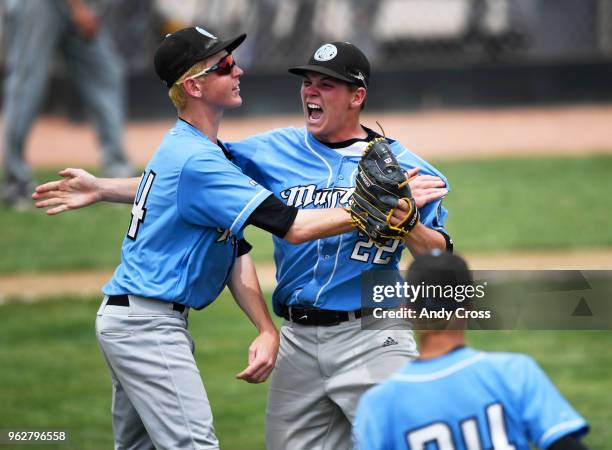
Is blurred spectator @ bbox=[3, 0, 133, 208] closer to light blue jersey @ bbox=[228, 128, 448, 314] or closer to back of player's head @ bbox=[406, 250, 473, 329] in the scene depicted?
light blue jersey @ bbox=[228, 128, 448, 314]

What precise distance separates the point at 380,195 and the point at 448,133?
11899 millimetres

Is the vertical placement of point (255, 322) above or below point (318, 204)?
below

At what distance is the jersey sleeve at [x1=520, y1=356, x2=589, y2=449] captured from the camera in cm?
321

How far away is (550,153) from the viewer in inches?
581

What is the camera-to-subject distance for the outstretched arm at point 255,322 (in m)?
4.51

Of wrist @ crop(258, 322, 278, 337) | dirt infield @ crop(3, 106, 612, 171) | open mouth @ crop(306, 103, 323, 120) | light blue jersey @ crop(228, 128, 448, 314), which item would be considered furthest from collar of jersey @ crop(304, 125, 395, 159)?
dirt infield @ crop(3, 106, 612, 171)

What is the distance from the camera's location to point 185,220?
4512mm

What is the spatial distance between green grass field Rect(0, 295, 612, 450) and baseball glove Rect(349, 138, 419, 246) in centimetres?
242

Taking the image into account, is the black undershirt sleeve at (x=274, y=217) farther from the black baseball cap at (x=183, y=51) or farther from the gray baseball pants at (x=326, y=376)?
the black baseball cap at (x=183, y=51)

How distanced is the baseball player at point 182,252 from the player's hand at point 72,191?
1.36ft

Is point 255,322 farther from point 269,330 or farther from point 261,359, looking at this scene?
point 261,359

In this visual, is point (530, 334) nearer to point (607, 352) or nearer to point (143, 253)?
point (607, 352)

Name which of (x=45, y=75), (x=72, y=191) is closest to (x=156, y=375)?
(x=72, y=191)

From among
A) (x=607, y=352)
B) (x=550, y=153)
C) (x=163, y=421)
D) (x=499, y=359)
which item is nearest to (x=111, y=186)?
(x=163, y=421)
